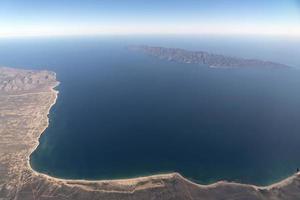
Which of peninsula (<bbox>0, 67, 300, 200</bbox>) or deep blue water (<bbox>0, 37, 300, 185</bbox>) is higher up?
deep blue water (<bbox>0, 37, 300, 185</bbox>)

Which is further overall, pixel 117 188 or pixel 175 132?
pixel 175 132

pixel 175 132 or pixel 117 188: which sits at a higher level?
pixel 175 132

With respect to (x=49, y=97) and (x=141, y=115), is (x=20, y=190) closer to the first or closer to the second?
(x=141, y=115)

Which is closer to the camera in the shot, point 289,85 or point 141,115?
point 141,115

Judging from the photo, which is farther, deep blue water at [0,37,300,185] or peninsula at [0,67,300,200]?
deep blue water at [0,37,300,185]

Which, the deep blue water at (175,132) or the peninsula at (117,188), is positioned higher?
the deep blue water at (175,132)

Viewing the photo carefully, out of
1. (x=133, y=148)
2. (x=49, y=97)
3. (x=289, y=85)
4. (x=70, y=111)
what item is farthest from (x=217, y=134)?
(x=289, y=85)

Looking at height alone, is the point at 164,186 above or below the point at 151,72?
below

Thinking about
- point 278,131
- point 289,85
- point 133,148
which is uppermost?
point 289,85

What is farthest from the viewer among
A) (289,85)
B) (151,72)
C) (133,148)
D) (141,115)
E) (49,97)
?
(151,72)

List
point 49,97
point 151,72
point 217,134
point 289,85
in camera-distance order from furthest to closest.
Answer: point 151,72, point 289,85, point 49,97, point 217,134

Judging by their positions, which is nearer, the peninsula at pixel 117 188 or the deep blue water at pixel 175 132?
the peninsula at pixel 117 188
